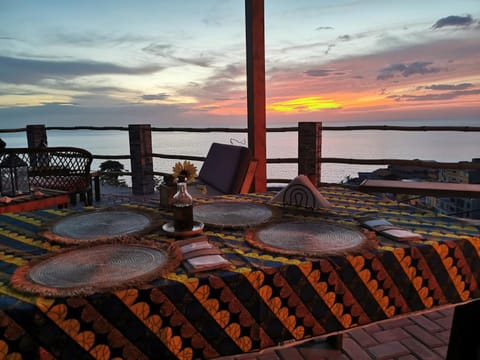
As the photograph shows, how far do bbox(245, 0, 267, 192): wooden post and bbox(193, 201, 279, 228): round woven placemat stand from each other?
207 cm

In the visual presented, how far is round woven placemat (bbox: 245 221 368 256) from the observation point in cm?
102

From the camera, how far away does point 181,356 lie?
80 centimetres

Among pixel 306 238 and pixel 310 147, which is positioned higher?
pixel 310 147

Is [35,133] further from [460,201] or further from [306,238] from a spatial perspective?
[460,201]

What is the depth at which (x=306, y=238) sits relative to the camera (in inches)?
44.8

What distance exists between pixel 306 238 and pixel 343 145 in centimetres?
354

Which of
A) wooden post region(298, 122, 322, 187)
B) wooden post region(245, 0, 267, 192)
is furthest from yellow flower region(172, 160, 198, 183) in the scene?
wooden post region(298, 122, 322, 187)

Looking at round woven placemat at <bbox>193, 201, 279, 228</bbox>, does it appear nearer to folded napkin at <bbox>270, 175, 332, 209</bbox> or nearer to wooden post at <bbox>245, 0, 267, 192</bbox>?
folded napkin at <bbox>270, 175, 332, 209</bbox>

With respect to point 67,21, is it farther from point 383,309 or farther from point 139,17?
point 383,309

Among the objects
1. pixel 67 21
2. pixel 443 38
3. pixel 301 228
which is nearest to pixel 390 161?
pixel 443 38

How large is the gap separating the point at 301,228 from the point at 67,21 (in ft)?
17.8

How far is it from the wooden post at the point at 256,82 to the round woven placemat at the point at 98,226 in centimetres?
233

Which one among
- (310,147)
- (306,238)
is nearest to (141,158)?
(310,147)

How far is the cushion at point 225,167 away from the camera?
9.50ft
